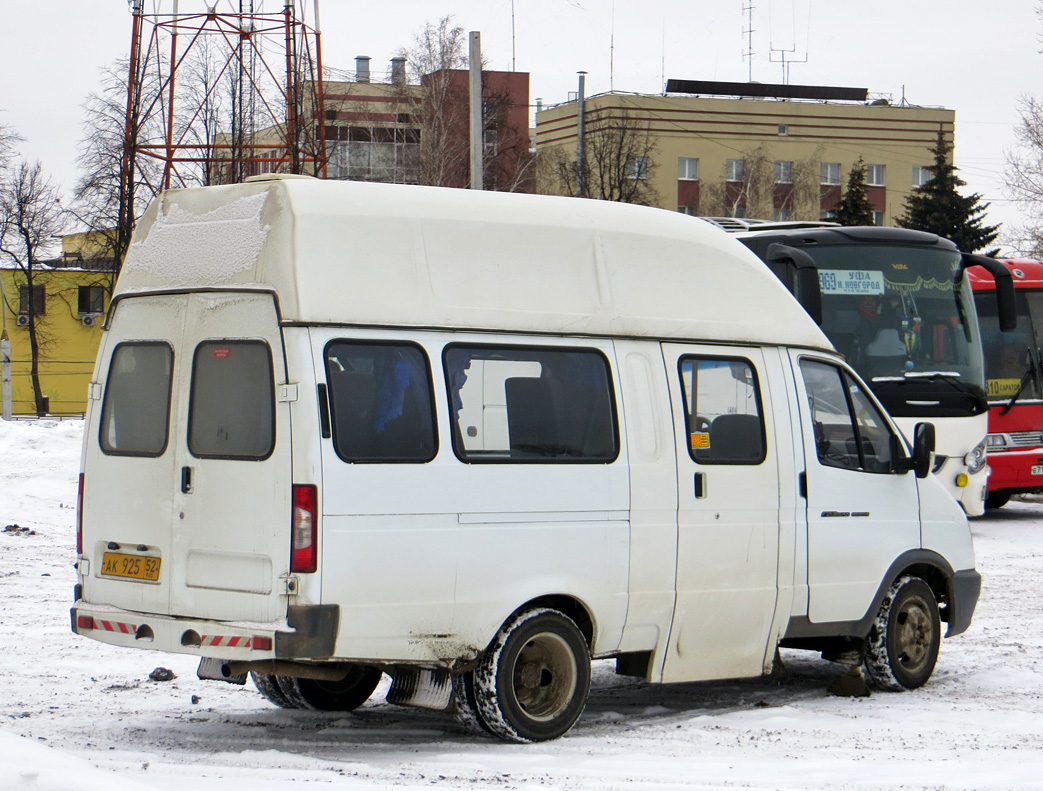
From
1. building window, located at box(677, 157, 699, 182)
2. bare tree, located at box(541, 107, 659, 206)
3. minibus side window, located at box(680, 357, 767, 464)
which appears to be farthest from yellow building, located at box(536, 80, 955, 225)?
minibus side window, located at box(680, 357, 767, 464)

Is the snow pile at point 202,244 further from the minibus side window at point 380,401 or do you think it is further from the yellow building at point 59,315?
the yellow building at point 59,315

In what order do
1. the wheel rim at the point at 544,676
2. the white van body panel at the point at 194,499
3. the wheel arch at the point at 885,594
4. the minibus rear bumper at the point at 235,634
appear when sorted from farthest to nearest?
1. the wheel arch at the point at 885,594
2. the wheel rim at the point at 544,676
3. the white van body panel at the point at 194,499
4. the minibus rear bumper at the point at 235,634

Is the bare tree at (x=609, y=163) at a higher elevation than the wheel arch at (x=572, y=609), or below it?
higher

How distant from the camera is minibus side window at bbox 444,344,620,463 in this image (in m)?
7.16

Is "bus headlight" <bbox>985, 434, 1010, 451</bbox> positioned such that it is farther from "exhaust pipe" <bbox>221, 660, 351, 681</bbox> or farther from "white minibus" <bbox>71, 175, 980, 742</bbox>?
"exhaust pipe" <bbox>221, 660, 351, 681</bbox>

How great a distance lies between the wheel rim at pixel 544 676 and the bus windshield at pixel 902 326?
9510 millimetres

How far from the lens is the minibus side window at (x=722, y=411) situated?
26.6ft

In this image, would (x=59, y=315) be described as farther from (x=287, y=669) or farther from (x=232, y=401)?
(x=287, y=669)

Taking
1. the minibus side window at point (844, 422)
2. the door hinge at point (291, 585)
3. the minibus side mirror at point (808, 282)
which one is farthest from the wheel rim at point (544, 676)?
the minibus side mirror at point (808, 282)

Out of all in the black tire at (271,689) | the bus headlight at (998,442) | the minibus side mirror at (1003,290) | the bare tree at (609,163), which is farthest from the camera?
the bare tree at (609,163)

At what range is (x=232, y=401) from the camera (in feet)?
22.6

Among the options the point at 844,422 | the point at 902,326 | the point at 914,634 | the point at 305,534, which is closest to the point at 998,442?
the point at 902,326

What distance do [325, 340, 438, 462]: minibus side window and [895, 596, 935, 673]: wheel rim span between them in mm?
3749

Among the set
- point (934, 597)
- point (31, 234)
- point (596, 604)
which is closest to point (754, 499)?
point (596, 604)
